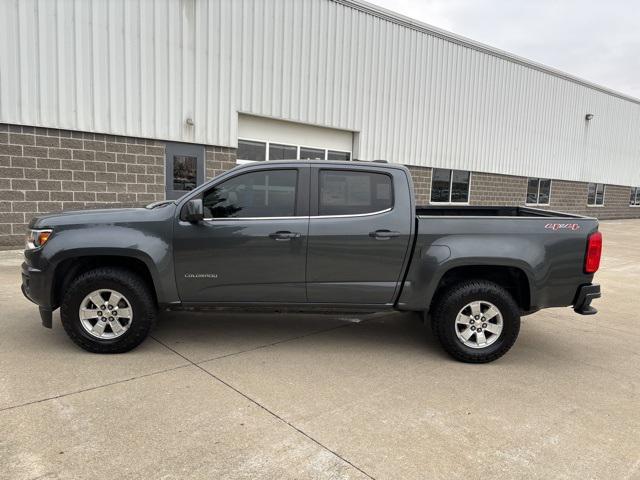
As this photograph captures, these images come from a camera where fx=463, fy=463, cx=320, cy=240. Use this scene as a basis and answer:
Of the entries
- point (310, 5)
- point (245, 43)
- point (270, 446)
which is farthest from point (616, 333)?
point (310, 5)

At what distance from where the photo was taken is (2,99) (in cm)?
890

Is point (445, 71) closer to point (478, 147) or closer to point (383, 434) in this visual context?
point (478, 147)

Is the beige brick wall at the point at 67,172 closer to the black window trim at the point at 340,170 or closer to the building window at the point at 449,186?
the black window trim at the point at 340,170

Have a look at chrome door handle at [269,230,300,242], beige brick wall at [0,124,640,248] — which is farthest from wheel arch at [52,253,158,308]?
beige brick wall at [0,124,640,248]

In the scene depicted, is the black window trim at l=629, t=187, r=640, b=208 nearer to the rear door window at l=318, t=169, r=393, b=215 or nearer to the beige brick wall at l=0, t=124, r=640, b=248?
the beige brick wall at l=0, t=124, r=640, b=248

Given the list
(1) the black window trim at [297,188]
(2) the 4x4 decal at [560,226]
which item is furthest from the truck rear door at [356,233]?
(2) the 4x4 decal at [560,226]

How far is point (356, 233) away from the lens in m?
4.36

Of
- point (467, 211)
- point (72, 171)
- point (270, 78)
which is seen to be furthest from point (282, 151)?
point (467, 211)

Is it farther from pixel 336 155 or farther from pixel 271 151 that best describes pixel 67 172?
pixel 336 155

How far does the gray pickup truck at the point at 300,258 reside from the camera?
14.0 ft

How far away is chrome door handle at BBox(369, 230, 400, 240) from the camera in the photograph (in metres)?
4.35

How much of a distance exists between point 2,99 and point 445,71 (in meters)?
13.2

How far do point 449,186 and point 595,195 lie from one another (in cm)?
1275

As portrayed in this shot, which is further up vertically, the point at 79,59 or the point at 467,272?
the point at 79,59
